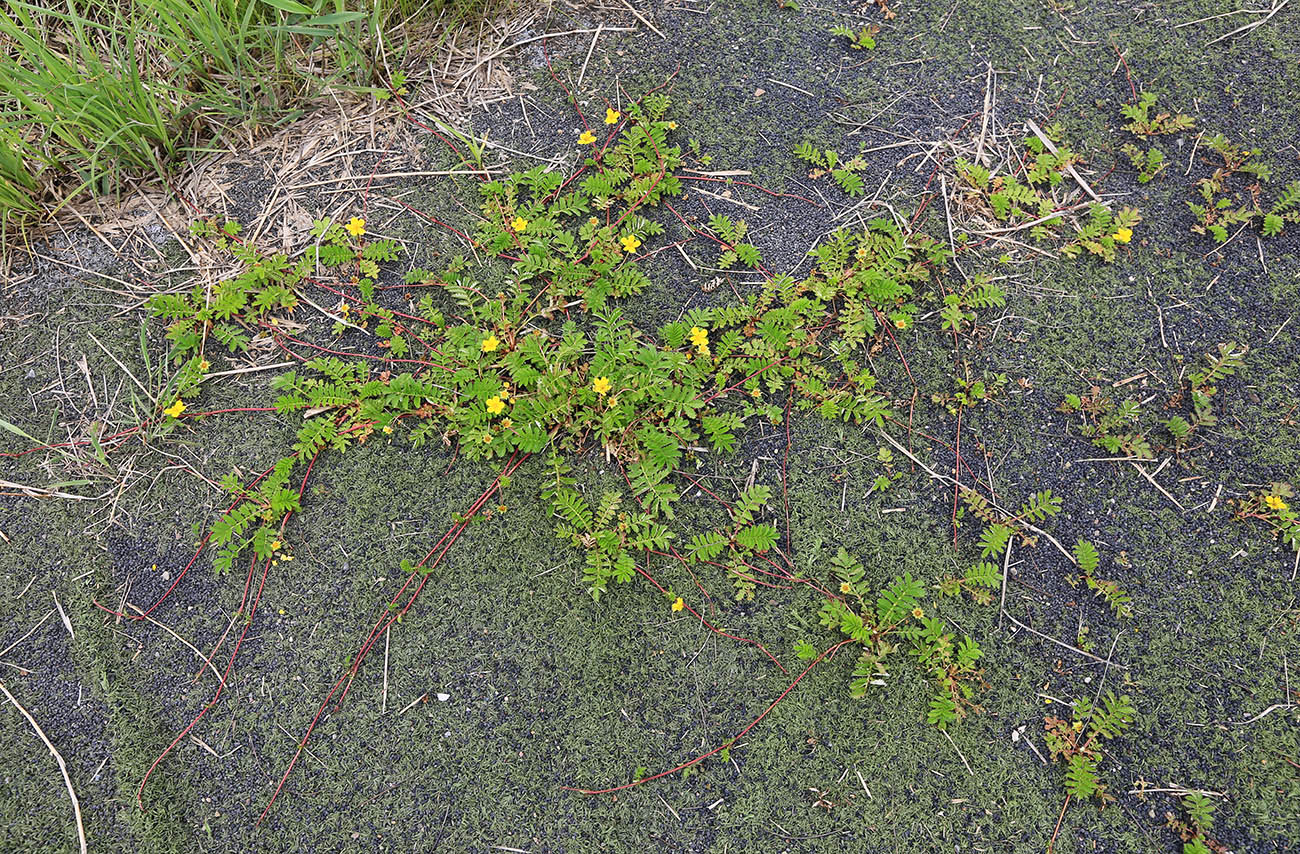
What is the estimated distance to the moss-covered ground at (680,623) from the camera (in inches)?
80.4

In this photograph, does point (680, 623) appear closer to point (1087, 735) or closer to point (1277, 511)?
point (1087, 735)

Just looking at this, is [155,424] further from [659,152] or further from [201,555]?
[659,152]

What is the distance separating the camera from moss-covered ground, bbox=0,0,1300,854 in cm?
204

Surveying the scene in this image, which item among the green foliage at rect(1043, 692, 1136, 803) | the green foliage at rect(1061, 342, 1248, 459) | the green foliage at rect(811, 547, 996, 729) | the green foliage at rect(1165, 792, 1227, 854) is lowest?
the green foliage at rect(1165, 792, 1227, 854)

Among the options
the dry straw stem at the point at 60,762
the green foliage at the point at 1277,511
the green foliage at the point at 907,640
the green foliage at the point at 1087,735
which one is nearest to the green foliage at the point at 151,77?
the dry straw stem at the point at 60,762

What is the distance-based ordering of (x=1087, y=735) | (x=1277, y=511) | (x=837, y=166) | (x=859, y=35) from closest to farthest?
(x=1087, y=735) < (x=1277, y=511) < (x=837, y=166) < (x=859, y=35)

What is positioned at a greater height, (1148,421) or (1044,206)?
(1044,206)

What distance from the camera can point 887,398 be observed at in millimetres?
2549

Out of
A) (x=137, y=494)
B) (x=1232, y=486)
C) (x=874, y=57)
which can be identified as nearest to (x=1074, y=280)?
(x=1232, y=486)

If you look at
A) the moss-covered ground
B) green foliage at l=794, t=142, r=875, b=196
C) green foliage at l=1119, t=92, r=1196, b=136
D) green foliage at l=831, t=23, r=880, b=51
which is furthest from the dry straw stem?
green foliage at l=1119, t=92, r=1196, b=136

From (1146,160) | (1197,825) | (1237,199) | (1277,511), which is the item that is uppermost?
(1146,160)

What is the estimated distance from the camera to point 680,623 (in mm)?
2252

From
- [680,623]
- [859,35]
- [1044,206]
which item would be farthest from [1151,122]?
[680,623]

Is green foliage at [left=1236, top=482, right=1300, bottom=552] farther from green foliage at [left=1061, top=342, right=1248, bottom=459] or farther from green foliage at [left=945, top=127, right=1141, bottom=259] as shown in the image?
green foliage at [left=945, top=127, right=1141, bottom=259]
